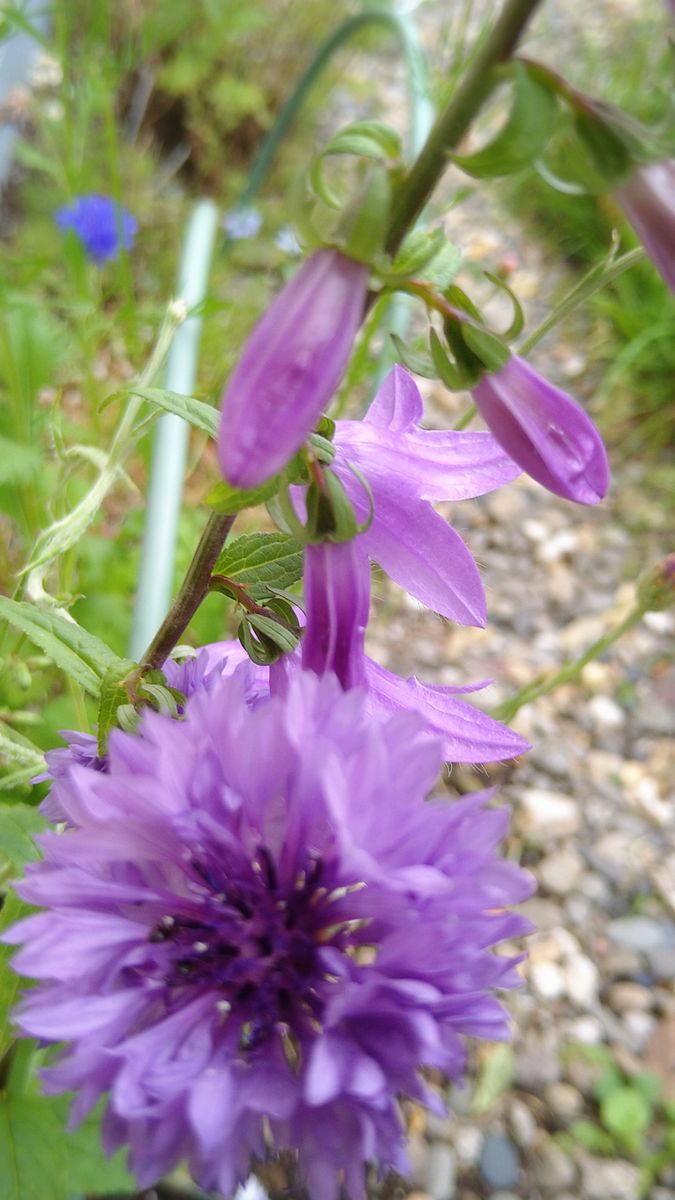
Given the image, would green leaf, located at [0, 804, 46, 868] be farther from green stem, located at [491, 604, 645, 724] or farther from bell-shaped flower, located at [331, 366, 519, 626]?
green stem, located at [491, 604, 645, 724]

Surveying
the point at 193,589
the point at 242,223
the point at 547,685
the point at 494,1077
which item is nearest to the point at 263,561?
the point at 193,589

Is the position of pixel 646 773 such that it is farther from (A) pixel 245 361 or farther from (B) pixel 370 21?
(A) pixel 245 361

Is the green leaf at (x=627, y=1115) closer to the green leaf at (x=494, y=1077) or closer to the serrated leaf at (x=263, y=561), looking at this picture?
the green leaf at (x=494, y=1077)

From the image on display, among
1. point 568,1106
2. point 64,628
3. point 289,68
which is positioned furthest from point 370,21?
point 289,68

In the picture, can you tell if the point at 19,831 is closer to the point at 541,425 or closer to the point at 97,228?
the point at 541,425

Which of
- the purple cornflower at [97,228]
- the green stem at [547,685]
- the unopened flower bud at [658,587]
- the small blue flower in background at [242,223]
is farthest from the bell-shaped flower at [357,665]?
the small blue flower in background at [242,223]

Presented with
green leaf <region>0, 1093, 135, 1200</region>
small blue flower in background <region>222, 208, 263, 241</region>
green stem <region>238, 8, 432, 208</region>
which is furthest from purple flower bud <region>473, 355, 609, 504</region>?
small blue flower in background <region>222, 208, 263, 241</region>

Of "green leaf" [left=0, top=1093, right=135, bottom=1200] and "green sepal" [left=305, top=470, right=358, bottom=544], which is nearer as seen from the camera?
"green sepal" [left=305, top=470, right=358, bottom=544]

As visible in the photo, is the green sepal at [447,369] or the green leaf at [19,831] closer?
the green sepal at [447,369]
